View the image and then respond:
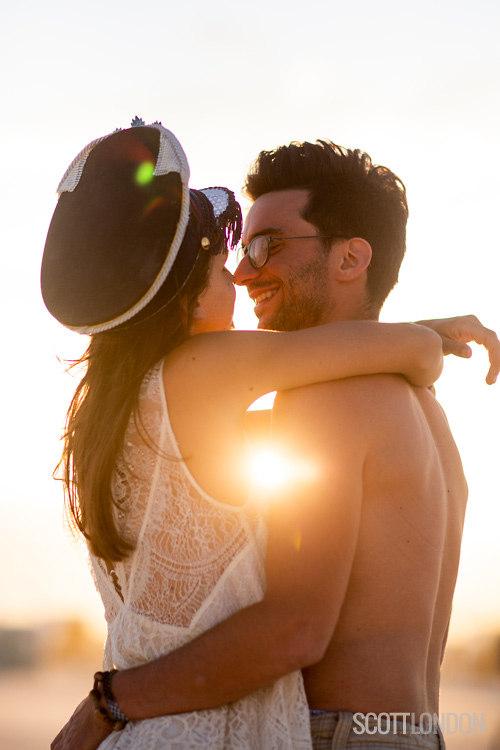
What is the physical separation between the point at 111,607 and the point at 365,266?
207cm

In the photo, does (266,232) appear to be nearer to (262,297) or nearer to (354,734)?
(262,297)

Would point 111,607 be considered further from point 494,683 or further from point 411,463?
point 494,683

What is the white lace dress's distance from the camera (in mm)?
2430

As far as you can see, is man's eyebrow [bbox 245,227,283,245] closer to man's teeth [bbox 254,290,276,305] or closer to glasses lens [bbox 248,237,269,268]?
glasses lens [bbox 248,237,269,268]

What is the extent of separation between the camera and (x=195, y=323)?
2.90 m

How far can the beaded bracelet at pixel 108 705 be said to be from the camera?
98.3 inches

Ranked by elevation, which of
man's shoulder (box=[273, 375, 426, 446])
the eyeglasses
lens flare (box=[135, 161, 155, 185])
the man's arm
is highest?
the eyeglasses

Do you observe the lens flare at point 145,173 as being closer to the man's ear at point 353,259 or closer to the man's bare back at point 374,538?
the man's bare back at point 374,538

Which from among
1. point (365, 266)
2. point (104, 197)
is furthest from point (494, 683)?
point (104, 197)

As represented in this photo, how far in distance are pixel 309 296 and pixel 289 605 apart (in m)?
1.88

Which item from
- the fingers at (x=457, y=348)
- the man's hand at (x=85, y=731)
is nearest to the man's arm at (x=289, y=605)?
the man's hand at (x=85, y=731)

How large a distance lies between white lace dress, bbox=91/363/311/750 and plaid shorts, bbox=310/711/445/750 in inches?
3.8

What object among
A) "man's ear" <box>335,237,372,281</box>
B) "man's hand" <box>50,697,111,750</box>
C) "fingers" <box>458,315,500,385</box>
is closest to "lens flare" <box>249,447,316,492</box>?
"man's hand" <box>50,697,111,750</box>

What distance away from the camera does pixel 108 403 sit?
265 cm
